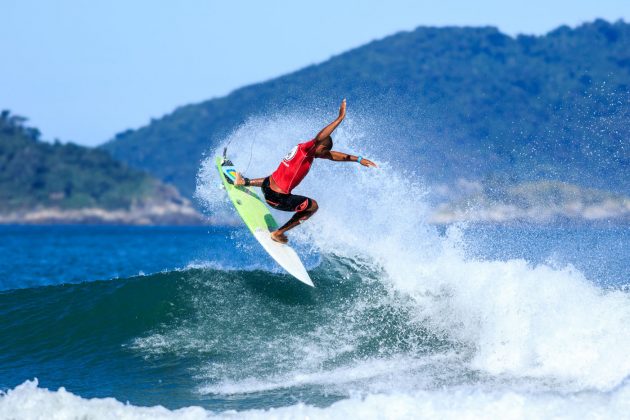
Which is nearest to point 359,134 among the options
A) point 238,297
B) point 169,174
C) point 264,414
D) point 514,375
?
point 238,297

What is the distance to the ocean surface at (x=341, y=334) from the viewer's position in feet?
26.1

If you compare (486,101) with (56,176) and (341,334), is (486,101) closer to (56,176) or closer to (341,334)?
(56,176)

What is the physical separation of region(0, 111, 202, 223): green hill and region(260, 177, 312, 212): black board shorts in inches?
5051

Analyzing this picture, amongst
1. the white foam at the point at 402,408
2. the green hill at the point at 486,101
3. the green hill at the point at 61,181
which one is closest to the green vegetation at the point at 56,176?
the green hill at the point at 61,181

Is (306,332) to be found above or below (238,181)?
below

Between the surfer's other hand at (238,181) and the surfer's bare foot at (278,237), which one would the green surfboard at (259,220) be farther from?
the surfer's other hand at (238,181)

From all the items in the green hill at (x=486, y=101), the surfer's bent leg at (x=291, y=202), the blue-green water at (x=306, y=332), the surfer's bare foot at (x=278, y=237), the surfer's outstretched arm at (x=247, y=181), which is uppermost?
the green hill at (x=486, y=101)

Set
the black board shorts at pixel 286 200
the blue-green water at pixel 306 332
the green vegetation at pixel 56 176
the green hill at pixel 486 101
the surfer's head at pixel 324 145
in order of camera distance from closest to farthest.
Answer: the blue-green water at pixel 306 332 < the surfer's head at pixel 324 145 < the black board shorts at pixel 286 200 < the green hill at pixel 486 101 < the green vegetation at pixel 56 176

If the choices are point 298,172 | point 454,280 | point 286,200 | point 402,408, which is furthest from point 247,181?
point 402,408

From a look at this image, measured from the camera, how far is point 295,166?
1037cm

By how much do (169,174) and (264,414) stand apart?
19063 centimetres

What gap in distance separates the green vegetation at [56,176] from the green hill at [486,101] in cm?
3394

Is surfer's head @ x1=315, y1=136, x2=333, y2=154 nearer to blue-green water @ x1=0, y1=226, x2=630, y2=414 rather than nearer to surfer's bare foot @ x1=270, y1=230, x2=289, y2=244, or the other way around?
surfer's bare foot @ x1=270, y1=230, x2=289, y2=244

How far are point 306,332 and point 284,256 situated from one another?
4.29 ft
